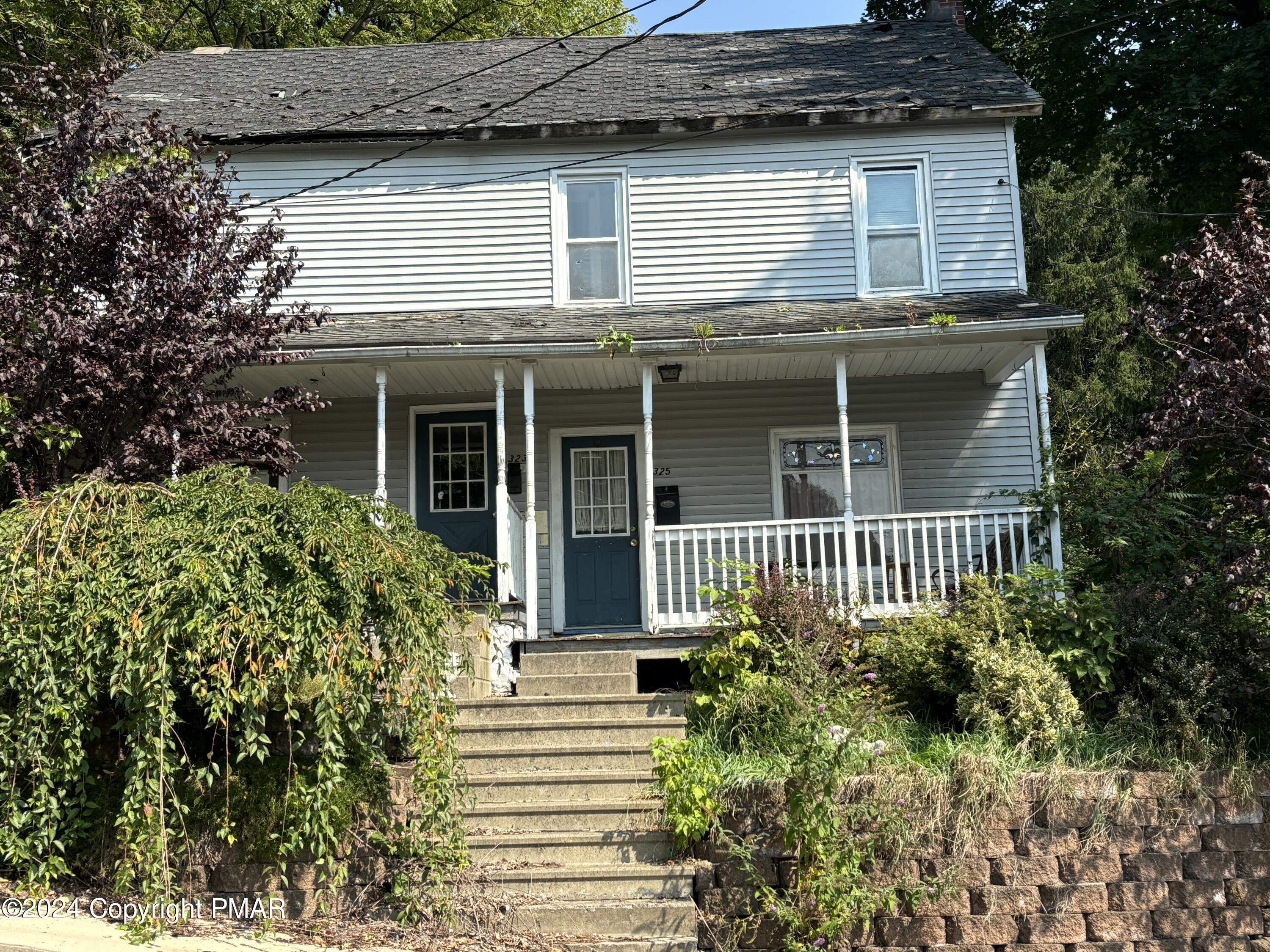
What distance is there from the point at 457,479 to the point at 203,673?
228 inches

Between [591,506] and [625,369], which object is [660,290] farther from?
[591,506]

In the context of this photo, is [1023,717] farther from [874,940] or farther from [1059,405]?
[1059,405]

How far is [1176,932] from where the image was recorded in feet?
21.1

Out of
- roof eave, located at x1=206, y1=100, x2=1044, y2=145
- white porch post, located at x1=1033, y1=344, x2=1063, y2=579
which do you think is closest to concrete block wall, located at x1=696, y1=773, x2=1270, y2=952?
white porch post, located at x1=1033, y1=344, x2=1063, y2=579

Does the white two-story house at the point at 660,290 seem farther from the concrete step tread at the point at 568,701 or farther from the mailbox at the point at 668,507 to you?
the concrete step tread at the point at 568,701

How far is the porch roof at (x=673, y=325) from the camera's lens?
9508mm

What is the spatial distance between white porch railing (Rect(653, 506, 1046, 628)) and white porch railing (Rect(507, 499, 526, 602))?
4.17ft

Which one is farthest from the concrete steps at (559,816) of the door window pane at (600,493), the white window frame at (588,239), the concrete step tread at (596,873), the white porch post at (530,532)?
the white window frame at (588,239)

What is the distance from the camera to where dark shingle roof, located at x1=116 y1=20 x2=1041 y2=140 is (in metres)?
11.6

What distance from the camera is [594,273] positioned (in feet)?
38.0

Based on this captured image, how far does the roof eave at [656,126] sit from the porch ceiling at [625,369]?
8.73 ft

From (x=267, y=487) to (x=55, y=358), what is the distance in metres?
2.29

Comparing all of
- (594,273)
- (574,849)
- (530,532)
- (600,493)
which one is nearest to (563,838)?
(574,849)

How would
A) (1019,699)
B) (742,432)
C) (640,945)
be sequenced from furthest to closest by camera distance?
(742,432), (1019,699), (640,945)
